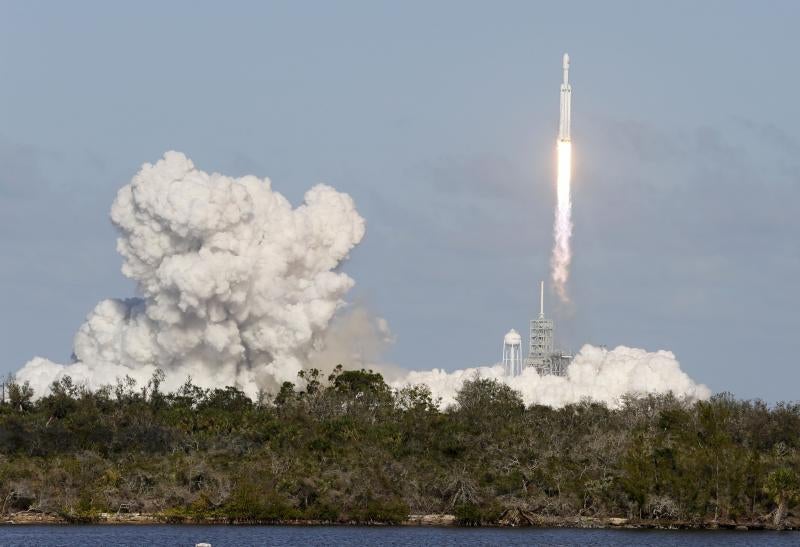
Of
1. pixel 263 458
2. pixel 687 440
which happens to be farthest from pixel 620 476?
pixel 263 458

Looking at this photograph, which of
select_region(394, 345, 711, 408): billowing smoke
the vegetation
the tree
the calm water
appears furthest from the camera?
select_region(394, 345, 711, 408): billowing smoke

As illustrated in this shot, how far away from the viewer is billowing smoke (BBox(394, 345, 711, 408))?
11444cm

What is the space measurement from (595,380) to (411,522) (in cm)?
3401

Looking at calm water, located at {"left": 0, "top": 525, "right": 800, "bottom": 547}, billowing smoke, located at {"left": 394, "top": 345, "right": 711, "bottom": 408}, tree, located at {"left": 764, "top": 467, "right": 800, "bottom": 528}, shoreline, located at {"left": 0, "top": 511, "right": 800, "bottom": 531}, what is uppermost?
billowing smoke, located at {"left": 394, "top": 345, "right": 711, "bottom": 408}

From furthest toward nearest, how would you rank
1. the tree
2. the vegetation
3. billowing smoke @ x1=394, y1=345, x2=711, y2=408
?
billowing smoke @ x1=394, y1=345, x2=711, y2=408 < the vegetation < the tree

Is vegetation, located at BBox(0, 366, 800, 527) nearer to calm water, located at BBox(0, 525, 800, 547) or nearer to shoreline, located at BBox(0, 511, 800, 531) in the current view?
shoreline, located at BBox(0, 511, 800, 531)

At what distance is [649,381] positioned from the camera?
116000mm

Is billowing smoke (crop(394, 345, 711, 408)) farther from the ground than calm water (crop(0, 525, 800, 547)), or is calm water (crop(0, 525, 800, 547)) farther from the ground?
billowing smoke (crop(394, 345, 711, 408))

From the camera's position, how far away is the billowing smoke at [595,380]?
11444 cm

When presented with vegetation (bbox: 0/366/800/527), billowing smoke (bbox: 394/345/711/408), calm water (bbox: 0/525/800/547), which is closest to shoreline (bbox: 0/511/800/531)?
vegetation (bbox: 0/366/800/527)

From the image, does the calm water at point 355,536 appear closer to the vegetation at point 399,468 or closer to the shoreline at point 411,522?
the shoreline at point 411,522

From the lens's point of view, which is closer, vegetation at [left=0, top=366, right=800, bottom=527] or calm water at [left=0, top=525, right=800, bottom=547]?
calm water at [left=0, top=525, right=800, bottom=547]

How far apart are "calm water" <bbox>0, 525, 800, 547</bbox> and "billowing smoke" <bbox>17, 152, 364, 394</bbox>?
26.9m

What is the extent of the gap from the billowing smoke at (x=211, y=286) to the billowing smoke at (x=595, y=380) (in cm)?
928
